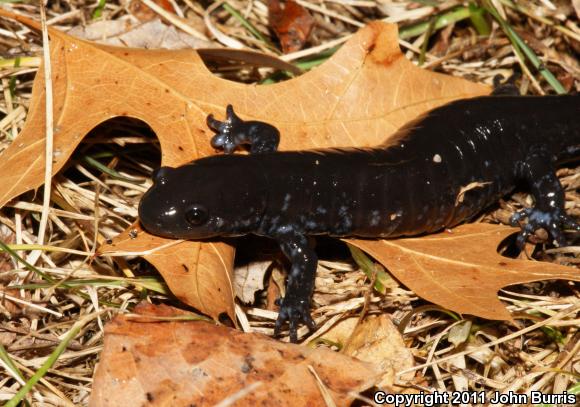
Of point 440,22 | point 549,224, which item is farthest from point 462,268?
point 440,22

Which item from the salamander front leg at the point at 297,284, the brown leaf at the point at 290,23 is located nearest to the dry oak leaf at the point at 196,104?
the salamander front leg at the point at 297,284

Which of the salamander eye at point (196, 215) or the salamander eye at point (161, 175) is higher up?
the salamander eye at point (161, 175)

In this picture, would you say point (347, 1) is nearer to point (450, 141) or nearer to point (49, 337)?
point (450, 141)

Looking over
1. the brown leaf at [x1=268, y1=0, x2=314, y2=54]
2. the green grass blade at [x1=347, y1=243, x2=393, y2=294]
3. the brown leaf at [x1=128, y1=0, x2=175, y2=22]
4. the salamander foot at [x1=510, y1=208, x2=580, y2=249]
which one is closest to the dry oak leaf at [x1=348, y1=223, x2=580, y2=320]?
the green grass blade at [x1=347, y1=243, x2=393, y2=294]

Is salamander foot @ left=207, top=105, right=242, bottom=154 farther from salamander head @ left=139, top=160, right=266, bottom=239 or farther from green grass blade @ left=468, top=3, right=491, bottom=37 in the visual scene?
green grass blade @ left=468, top=3, right=491, bottom=37

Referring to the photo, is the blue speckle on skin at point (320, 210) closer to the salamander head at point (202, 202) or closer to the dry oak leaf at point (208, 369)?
the salamander head at point (202, 202)

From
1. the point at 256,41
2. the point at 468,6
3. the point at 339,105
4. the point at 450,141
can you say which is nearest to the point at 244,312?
the point at 339,105
